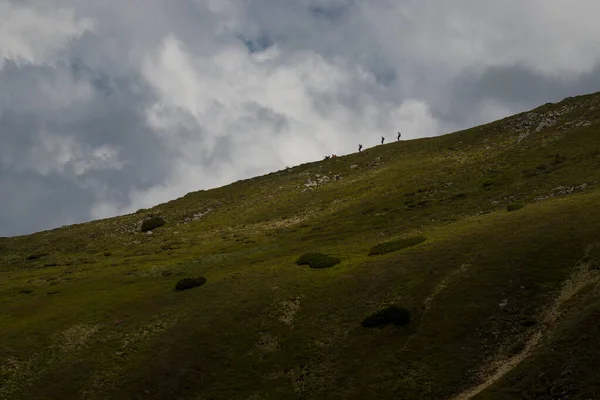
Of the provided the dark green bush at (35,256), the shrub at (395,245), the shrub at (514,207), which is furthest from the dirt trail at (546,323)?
the dark green bush at (35,256)

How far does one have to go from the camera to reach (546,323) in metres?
40.1

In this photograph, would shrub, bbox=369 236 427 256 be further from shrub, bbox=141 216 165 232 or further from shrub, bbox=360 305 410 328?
shrub, bbox=141 216 165 232

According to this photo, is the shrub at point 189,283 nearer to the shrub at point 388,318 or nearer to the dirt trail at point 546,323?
the shrub at point 388,318

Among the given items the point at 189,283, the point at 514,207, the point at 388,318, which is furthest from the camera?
the point at 514,207

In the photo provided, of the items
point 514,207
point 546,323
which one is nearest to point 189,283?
point 546,323

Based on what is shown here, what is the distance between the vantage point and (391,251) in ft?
207

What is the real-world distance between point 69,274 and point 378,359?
6336cm

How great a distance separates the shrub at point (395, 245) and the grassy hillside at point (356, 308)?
0.27 meters

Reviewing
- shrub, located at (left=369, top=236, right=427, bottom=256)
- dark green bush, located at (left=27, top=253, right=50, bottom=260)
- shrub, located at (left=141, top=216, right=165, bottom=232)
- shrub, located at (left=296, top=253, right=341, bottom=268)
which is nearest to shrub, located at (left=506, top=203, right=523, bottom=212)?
shrub, located at (left=369, top=236, right=427, bottom=256)

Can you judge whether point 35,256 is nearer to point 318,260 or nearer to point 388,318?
point 318,260

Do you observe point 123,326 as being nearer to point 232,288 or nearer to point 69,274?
point 232,288

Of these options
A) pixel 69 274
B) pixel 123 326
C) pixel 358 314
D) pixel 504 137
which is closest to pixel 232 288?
pixel 123 326

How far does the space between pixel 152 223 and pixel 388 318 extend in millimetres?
93916

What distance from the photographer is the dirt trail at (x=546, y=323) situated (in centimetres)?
3541
